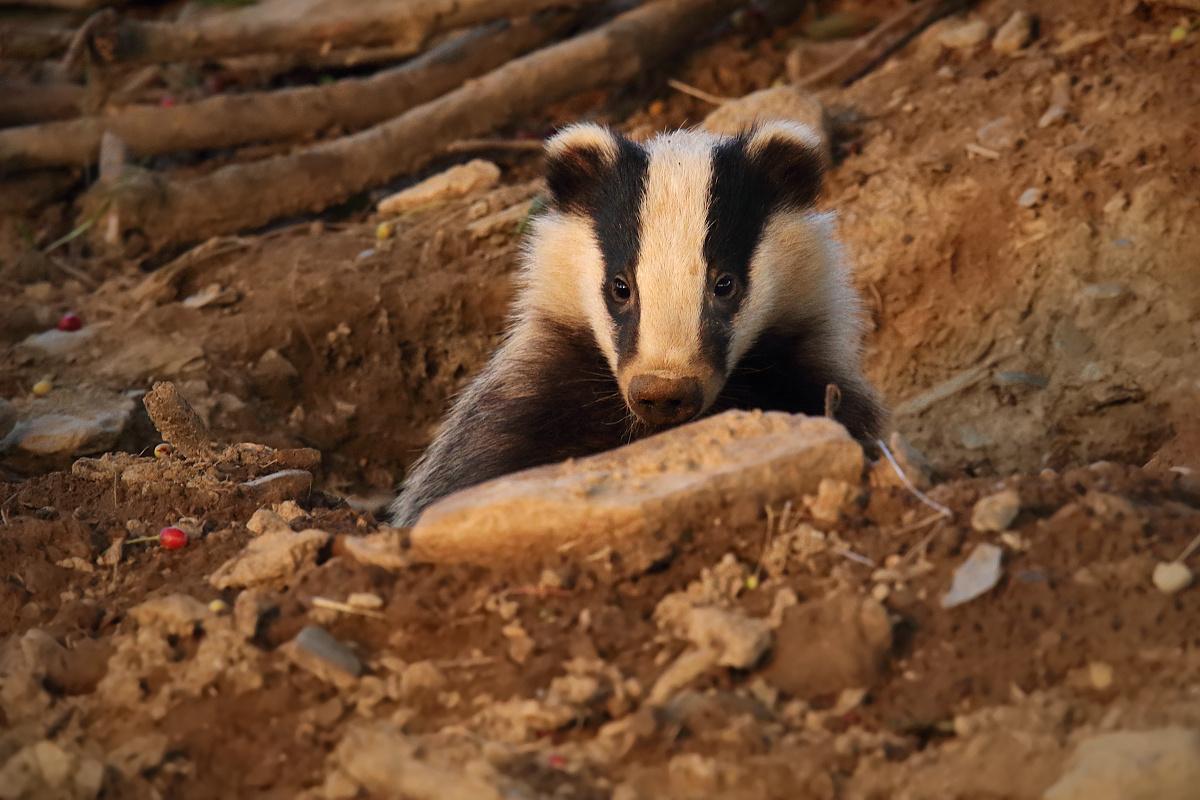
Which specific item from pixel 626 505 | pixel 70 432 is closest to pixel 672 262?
pixel 626 505

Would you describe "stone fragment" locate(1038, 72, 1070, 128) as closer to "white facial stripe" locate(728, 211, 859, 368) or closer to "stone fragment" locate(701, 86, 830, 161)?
"stone fragment" locate(701, 86, 830, 161)

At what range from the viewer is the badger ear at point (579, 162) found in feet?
11.6

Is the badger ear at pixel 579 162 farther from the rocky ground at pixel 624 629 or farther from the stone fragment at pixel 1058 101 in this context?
the stone fragment at pixel 1058 101

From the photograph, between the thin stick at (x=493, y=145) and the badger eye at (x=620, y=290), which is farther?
the thin stick at (x=493, y=145)

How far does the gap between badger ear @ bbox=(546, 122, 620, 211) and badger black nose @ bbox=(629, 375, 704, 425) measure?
0.91m

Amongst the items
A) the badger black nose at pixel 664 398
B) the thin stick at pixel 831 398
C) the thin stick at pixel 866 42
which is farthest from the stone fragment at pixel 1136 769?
the thin stick at pixel 866 42

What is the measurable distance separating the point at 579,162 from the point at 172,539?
170cm

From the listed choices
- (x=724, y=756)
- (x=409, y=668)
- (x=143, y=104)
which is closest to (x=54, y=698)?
(x=409, y=668)

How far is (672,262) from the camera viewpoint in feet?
10.4

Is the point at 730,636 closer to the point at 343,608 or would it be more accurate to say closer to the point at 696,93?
the point at 343,608

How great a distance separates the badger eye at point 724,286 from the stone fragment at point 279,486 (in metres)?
1.30

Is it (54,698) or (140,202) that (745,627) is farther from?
(140,202)

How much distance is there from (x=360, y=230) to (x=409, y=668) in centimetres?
349

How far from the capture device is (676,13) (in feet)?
18.5
